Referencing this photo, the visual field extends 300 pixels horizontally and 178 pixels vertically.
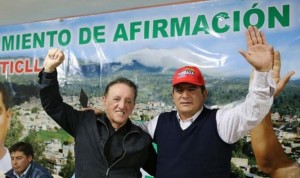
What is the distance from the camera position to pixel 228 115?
4.14 ft

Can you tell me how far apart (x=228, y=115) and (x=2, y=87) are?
4.92 feet

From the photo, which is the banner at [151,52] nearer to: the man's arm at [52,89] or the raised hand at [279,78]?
the raised hand at [279,78]

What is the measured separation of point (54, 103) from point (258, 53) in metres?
0.81

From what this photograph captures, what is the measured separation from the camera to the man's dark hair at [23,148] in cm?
206

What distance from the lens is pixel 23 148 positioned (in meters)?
2.07

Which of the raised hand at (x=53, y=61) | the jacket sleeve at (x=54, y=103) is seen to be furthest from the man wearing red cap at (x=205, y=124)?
the raised hand at (x=53, y=61)

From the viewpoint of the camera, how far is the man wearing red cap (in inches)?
44.6

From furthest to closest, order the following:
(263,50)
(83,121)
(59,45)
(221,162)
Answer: (59,45) < (83,121) < (221,162) < (263,50)

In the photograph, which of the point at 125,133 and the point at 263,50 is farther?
the point at 125,133

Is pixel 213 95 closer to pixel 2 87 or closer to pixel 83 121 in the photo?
pixel 83 121

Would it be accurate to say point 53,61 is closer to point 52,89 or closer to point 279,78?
point 52,89

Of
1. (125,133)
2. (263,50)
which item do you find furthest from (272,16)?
(125,133)

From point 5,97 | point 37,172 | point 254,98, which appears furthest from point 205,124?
point 5,97

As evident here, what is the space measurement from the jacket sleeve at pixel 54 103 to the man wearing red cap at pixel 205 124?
367mm
